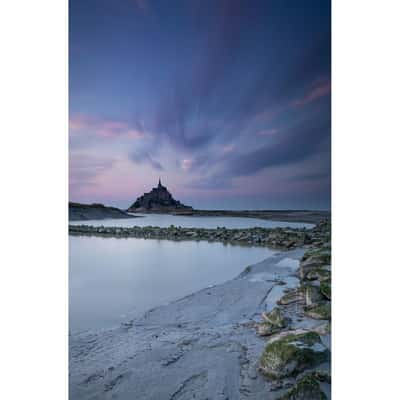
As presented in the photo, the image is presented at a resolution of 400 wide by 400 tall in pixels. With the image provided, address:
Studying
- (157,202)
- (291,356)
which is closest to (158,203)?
(157,202)

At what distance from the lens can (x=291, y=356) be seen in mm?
1260

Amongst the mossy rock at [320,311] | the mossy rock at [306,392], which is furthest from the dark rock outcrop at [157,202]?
the mossy rock at [306,392]

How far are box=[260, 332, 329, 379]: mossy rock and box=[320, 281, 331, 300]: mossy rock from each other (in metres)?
0.79

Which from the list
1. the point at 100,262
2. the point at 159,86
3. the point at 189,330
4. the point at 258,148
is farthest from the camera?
the point at 100,262

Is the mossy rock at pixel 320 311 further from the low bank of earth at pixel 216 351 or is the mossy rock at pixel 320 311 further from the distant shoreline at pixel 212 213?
the distant shoreline at pixel 212 213

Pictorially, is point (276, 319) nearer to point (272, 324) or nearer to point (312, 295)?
point (272, 324)

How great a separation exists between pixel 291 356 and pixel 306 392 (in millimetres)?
178

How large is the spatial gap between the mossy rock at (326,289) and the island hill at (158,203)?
5.29 ft

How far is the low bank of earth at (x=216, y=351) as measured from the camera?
1.23 metres

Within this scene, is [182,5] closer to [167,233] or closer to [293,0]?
[293,0]
